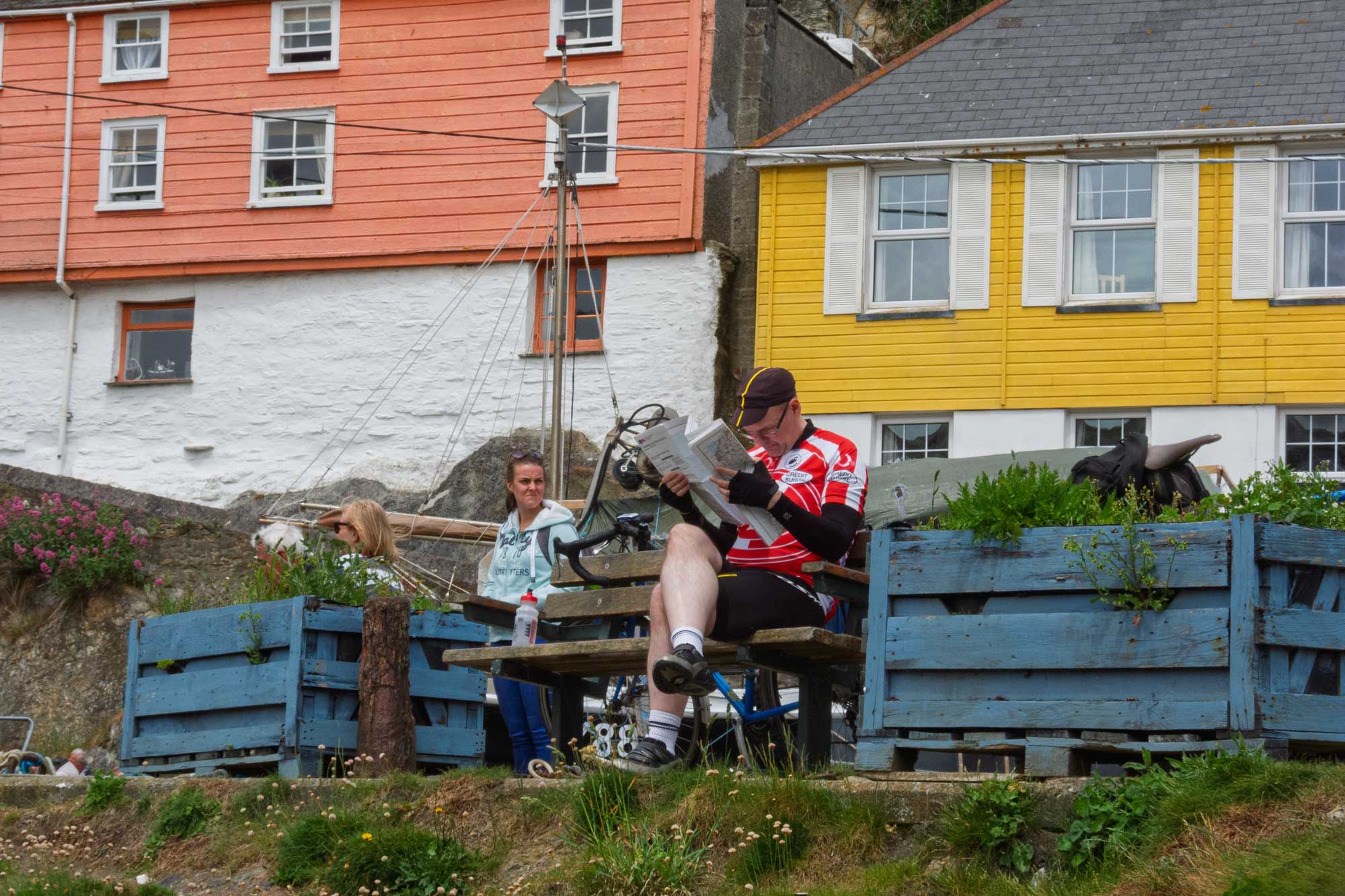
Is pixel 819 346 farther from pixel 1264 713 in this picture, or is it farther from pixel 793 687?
pixel 1264 713

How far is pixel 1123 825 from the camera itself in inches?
226

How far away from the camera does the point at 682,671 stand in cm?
664

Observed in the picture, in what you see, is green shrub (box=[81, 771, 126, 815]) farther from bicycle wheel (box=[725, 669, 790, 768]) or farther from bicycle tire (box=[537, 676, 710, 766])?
bicycle wheel (box=[725, 669, 790, 768])

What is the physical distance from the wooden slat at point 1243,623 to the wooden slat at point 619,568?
8.85 feet

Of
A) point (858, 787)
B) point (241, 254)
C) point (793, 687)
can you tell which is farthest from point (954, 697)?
point (241, 254)

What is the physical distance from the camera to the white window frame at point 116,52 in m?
27.3

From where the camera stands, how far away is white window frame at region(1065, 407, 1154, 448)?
2142 centimetres

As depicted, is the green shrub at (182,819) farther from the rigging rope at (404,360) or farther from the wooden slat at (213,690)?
the rigging rope at (404,360)

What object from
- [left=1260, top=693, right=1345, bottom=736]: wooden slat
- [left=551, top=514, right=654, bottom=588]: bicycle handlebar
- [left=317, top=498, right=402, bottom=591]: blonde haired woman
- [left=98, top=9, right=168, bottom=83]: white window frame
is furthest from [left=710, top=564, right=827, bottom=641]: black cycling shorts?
[left=98, top=9, right=168, bottom=83]: white window frame

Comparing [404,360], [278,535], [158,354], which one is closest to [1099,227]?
[404,360]

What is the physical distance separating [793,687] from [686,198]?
49.1ft

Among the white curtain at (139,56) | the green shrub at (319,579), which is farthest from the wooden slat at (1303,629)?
the white curtain at (139,56)

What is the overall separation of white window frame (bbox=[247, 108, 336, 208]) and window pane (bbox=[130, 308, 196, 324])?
1.75 meters

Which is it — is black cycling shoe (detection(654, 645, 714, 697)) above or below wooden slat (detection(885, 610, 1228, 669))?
below
